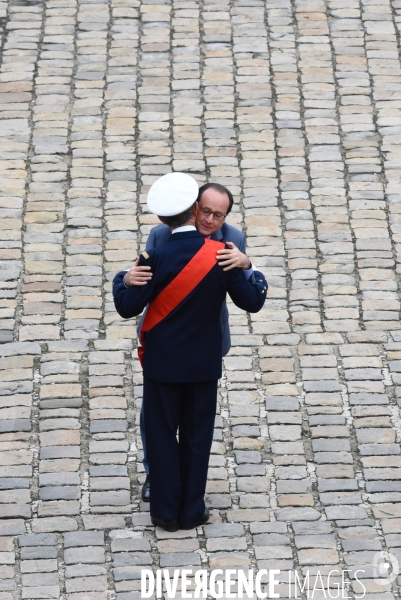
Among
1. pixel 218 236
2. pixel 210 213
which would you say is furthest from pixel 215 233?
pixel 210 213

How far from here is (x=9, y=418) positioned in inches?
255

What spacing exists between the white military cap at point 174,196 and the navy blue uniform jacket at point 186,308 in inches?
5.6

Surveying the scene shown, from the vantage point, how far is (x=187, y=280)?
513cm

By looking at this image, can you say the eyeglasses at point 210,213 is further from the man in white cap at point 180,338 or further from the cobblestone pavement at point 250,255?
the cobblestone pavement at point 250,255

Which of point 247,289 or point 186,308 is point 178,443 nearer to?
point 186,308

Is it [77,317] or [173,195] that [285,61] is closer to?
[77,317]

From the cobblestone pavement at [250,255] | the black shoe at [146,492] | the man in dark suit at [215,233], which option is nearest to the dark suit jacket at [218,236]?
the man in dark suit at [215,233]

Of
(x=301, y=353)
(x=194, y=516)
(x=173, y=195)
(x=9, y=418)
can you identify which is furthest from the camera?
(x=301, y=353)

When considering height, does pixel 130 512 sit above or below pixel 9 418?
below

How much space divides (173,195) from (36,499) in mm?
1836

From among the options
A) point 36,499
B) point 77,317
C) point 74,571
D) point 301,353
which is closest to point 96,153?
point 77,317

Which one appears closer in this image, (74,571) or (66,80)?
(74,571)

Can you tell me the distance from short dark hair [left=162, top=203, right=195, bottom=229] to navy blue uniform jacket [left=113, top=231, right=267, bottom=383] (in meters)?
0.05

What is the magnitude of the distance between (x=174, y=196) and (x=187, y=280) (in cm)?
39
